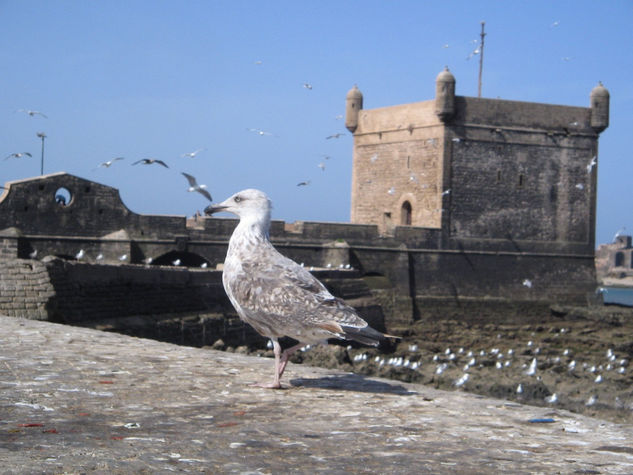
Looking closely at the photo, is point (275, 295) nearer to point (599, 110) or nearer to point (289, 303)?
point (289, 303)

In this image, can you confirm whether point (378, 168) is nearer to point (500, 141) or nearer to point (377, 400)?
point (500, 141)

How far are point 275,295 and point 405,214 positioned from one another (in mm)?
27780

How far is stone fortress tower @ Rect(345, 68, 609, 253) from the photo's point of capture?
31.1 meters

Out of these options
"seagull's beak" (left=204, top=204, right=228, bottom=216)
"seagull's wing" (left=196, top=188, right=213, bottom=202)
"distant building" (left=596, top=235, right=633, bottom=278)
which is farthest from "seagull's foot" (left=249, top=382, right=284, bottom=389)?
"distant building" (left=596, top=235, right=633, bottom=278)

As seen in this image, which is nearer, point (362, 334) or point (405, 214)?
point (362, 334)

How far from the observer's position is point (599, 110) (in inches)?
1294

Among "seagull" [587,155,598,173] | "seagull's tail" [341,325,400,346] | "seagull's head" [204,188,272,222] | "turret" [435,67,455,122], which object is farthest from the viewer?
"seagull" [587,155,598,173]

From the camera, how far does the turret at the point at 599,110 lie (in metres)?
32.8

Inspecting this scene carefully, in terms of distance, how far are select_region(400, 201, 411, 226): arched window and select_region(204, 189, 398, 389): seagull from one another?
89.2 ft

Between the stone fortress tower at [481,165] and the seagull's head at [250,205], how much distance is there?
79.7 feet

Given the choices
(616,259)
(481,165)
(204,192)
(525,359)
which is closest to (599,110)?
(481,165)

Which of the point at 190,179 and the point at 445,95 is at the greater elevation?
the point at 445,95

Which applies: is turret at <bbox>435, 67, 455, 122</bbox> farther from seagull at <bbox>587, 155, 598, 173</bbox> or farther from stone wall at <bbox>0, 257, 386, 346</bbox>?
stone wall at <bbox>0, 257, 386, 346</bbox>

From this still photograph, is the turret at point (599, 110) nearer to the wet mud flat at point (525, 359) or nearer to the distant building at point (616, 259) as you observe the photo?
the wet mud flat at point (525, 359)
